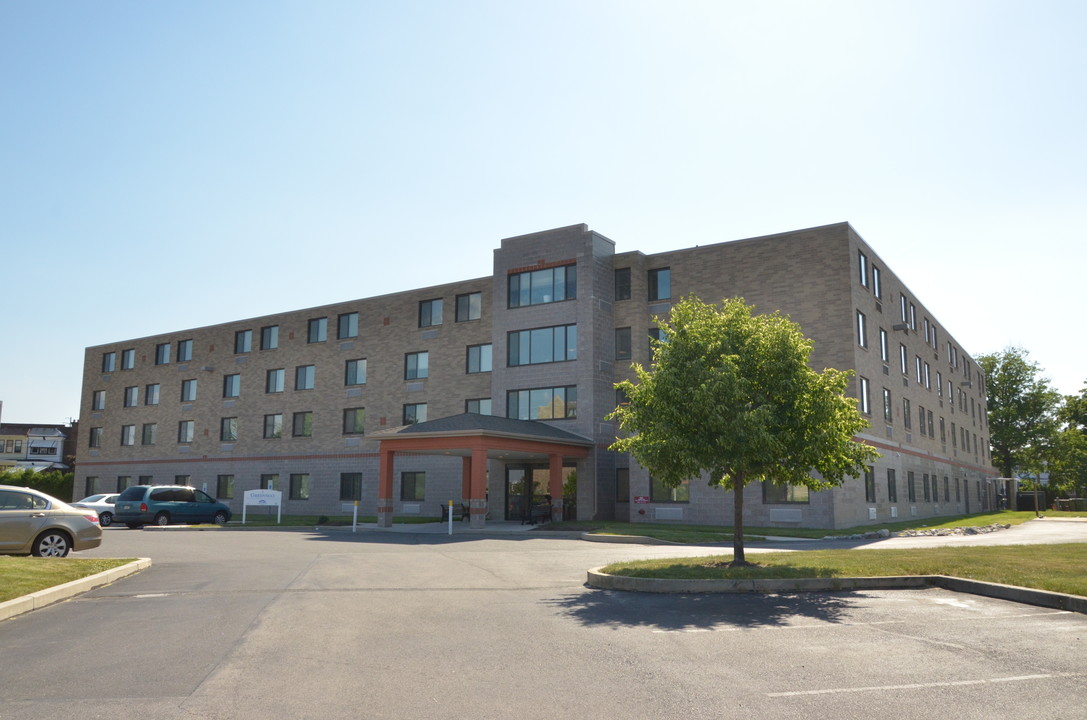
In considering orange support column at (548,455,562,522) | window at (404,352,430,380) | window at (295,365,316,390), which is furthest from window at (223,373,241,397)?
orange support column at (548,455,562,522)

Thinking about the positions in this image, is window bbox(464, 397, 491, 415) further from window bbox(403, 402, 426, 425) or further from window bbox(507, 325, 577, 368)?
window bbox(507, 325, 577, 368)

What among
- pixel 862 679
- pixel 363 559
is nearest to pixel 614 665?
pixel 862 679

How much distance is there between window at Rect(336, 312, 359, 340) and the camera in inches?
1756

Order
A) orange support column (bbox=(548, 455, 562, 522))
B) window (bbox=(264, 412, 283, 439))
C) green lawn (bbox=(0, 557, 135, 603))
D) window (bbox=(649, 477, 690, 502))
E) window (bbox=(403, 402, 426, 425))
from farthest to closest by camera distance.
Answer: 1. window (bbox=(264, 412, 283, 439))
2. window (bbox=(403, 402, 426, 425))
3. window (bbox=(649, 477, 690, 502))
4. orange support column (bbox=(548, 455, 562, 522))
5. green lawn (bbox=(0, 557, 135, 603))

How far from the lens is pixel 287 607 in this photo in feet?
37.1

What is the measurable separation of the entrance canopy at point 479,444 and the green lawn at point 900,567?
45.6 ft

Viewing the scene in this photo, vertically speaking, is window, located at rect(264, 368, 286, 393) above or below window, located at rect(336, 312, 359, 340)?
below

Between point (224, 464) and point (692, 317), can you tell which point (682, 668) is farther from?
point (224, 464)

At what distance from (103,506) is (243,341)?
51.9ft

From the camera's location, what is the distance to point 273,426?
46.6m

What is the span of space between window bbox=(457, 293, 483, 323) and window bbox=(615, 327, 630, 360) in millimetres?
7185

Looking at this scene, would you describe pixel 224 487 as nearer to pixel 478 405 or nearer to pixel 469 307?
pixel 478 405

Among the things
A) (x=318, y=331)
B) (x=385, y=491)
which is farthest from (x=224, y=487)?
(x=385, y=491)

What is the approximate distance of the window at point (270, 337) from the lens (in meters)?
47.6
